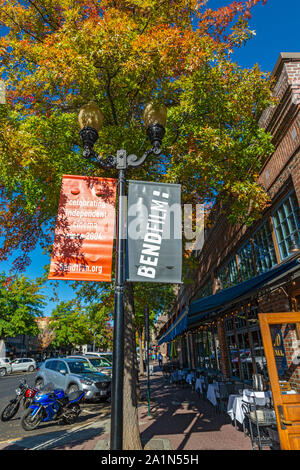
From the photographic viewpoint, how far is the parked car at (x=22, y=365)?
31.5 metres

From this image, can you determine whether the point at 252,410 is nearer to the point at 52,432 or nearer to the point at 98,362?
the point at 52,432

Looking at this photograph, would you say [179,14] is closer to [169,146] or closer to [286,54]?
[286,54]

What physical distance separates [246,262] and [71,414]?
7.22 metres

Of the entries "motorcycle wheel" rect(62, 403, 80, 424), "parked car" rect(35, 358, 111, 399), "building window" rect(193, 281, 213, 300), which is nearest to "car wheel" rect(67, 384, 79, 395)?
"parked car" rect(35, 358, 111, 399)

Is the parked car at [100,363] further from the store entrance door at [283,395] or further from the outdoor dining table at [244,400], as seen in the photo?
the store entrance door at [283,395]

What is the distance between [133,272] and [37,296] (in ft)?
132

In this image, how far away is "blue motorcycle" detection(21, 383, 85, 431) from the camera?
7.61m

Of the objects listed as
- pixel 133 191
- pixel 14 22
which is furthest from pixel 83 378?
pixel 14 22

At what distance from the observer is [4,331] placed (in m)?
37.2

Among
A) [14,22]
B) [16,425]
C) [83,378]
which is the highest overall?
[14,22]

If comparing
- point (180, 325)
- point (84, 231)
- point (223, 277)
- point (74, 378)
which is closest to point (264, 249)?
point (180, 325)

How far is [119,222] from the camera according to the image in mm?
3369

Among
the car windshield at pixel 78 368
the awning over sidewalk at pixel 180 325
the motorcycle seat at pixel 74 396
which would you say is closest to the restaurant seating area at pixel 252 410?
the awning over sidewalk at pixel 180 325

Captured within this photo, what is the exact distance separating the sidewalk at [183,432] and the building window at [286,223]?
4.27 m
